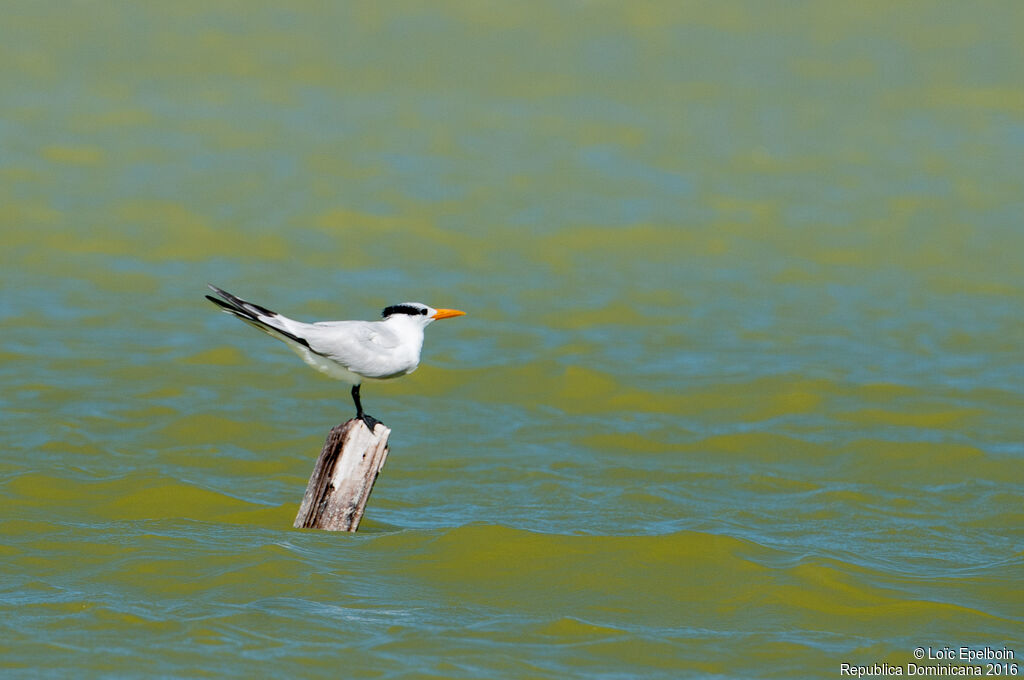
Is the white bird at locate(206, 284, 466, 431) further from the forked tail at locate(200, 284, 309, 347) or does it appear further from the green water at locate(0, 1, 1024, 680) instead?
the green water at locate(0, 1, 1024, 680)

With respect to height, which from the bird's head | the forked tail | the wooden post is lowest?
the wooden post

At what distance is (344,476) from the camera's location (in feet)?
27.1

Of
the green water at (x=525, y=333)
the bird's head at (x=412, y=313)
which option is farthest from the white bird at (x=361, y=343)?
the green water at (x=525, y=333)

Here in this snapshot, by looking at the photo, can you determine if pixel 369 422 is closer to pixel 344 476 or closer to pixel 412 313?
pixel 344 476

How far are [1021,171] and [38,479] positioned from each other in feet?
51.2

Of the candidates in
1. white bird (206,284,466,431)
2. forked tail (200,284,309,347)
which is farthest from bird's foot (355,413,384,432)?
forked tail (200,284,309,347)

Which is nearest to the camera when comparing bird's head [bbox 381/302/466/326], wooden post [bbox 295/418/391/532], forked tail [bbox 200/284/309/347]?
forked tail [bbox 200/284/309/347]

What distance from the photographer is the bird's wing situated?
7941 mm

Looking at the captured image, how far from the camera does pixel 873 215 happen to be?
63.9 feet

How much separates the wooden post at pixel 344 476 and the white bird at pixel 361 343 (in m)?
0.10

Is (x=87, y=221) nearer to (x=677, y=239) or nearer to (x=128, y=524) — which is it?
(x=677, y=239)

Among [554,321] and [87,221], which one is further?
[87,221]

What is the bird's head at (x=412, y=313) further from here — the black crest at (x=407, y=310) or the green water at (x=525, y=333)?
the green water at (x=525, y=333)

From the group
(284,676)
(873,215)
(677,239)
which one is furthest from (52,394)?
(873,215)
